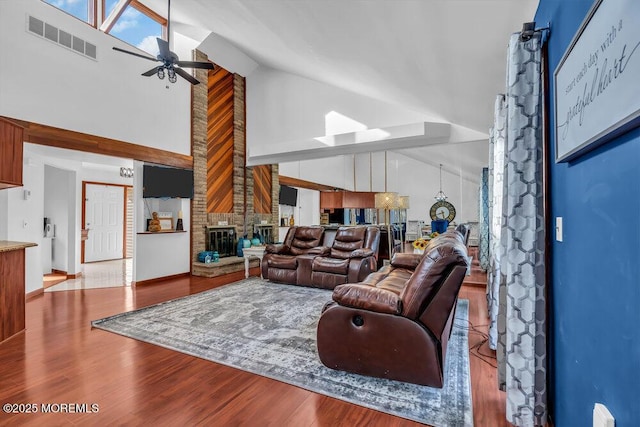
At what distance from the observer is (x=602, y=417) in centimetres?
105

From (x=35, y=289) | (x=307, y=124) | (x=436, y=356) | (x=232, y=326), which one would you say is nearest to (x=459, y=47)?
(x=436, y=356)

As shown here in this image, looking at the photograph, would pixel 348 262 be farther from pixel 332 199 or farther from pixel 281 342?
pixel 332 199

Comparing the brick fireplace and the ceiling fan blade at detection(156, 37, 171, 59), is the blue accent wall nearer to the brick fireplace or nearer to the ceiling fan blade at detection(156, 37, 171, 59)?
the ceiling fan blade at detection(156, 37, 171, 59)

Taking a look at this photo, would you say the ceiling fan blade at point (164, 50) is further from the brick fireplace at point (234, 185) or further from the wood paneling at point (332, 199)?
the wood paneling at point (332, 199)

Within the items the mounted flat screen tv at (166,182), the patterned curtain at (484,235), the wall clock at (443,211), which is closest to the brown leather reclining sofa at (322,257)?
the mounted flat screen tv at (166,182)

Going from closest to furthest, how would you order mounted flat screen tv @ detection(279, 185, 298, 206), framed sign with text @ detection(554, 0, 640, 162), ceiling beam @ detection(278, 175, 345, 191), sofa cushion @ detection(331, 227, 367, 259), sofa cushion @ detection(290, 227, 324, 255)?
framed sign with text @ detection(554, 0, 640, 162) < sofa cushion @ detection(331, 227, 367, 259) < sofa cushion @ detection(290, 227, 324, 255) < ceiling beam @ detection(278, 175, 345, 191) < mounted flat screen tv @ detection(279, 185, 298, 206)

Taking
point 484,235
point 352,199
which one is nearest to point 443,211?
point 352,199

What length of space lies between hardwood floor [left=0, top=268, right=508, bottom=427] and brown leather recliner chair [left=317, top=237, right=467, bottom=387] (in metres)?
0.35

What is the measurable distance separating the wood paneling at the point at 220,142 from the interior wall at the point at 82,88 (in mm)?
728

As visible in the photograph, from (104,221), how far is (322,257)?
20.3ft

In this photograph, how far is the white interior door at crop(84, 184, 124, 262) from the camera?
7844 mm


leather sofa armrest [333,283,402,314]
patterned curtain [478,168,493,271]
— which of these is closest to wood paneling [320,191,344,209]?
patterned curtain [478,168,493,271]

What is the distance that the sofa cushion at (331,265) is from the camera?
495cm

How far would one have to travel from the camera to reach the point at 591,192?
1218mm
